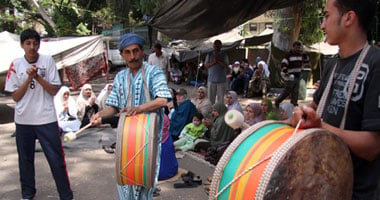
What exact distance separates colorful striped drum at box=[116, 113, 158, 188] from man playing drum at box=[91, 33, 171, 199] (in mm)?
165

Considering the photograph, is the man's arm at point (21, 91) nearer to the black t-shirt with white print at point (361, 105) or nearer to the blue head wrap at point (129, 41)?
the blue head wrap at point (129, 41)

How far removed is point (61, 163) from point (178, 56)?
42.5 ft

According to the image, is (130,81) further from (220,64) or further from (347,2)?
(220,64)

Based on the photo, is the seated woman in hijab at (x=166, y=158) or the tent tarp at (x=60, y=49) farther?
the tent tarp at (x=60, y=49)

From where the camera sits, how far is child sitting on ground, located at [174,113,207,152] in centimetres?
629

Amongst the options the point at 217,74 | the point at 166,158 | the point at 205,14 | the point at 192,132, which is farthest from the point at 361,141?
the point at 217,74

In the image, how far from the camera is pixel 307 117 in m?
1.57

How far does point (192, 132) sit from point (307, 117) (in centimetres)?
482

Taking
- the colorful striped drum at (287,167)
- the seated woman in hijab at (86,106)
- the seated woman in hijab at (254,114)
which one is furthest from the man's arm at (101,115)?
the seated woman in hijab at (86,106)

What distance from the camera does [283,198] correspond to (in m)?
1.47

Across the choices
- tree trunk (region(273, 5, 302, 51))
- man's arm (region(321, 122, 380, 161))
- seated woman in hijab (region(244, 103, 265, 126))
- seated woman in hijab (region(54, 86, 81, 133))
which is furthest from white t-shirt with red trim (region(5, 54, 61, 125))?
tree trunk (region(273, 5, 302, 51))

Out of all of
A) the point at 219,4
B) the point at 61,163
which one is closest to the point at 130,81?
the point at 61,163

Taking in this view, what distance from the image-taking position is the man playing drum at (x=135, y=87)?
2785mm

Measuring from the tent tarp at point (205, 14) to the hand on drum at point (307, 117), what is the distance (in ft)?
12.2
